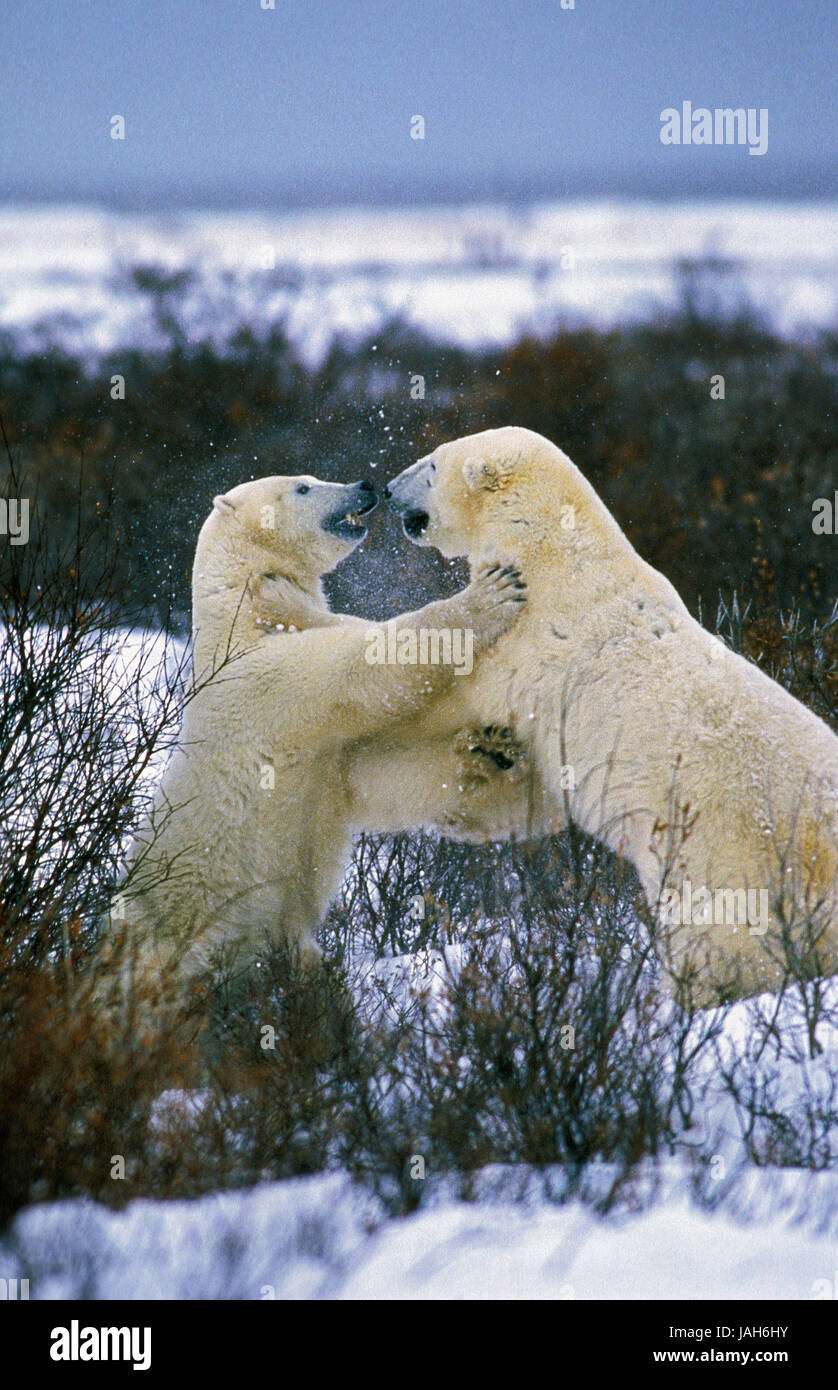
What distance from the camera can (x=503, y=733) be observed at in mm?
3479

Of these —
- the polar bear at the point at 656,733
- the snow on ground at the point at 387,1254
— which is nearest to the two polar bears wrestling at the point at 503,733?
the polar bear at the point at 656,733

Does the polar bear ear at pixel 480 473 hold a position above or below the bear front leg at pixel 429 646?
above

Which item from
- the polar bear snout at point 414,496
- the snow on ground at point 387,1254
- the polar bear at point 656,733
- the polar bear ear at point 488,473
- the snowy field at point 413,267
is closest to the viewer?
the snow on ground at point 387,1254

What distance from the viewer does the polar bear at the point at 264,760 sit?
11.5 feet

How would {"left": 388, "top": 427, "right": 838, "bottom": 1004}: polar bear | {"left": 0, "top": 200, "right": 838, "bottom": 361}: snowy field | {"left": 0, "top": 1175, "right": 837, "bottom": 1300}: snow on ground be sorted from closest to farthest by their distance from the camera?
{"left": 0, "top": 1175, "right": 837, "bottom": 1300}: snow on ground → {"left": 388, "top": 427, "right": 838, "bottom": 1004}: polar bear → {"left": 0, "top": 200, "right": 838, "bottom": 361}: snowy field

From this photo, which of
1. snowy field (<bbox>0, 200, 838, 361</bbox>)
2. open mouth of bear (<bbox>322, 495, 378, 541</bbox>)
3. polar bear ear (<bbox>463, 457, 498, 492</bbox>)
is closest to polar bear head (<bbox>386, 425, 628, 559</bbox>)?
polar bear ear (<bbox>463, 457, 498, 492</bbox>)

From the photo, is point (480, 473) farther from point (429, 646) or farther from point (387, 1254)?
point (387, 1254)

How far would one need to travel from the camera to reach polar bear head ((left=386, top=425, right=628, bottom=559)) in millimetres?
3475

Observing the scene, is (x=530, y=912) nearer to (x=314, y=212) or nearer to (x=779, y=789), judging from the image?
(x=779, y=789)

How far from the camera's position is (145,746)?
11.0ft

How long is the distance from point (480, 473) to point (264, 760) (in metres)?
0.89

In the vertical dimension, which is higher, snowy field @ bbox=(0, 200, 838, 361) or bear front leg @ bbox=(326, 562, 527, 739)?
Answer: snowy field @ bbox=(0, 200, 838, 361)

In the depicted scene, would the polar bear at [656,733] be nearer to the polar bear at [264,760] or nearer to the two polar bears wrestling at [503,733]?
the two polar bears wrestling at [503,733]

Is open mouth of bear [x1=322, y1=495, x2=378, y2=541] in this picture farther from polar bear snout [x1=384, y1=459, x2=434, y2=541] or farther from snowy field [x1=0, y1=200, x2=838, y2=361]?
snowy field [x1=0, y1=200, x2=838, y2=361]
